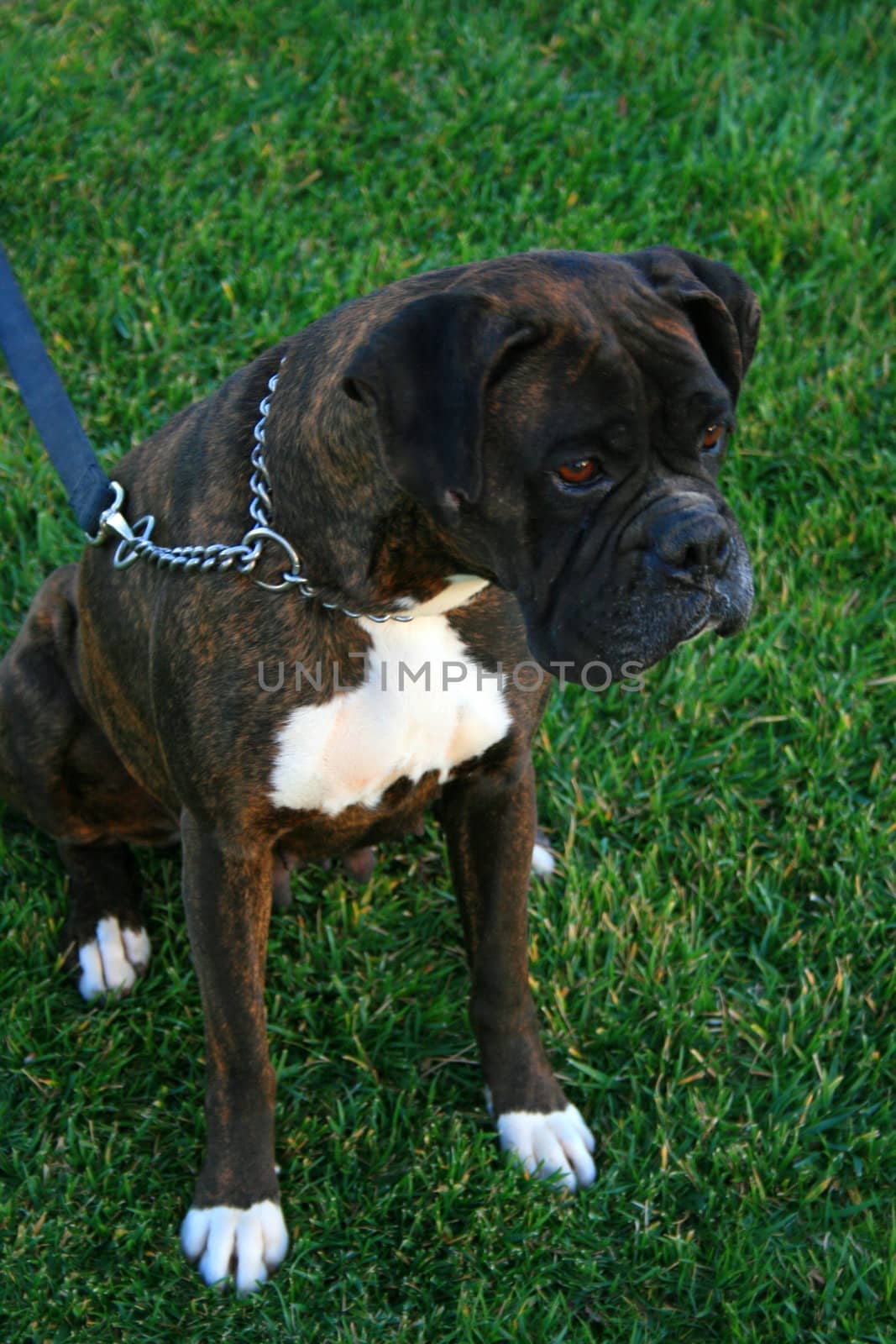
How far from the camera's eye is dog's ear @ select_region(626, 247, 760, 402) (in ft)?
8.13

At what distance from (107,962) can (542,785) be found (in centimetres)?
117

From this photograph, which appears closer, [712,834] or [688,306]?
[688,306]

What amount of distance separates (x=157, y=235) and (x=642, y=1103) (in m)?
3.24

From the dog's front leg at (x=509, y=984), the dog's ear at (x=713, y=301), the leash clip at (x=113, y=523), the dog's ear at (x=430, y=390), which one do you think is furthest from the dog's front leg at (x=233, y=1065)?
the dog's ear at (x=713, y=301)

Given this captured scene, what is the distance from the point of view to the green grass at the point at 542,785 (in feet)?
9.32

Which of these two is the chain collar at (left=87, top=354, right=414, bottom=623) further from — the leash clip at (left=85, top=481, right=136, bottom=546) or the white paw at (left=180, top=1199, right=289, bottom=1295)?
the white paw at (left=180, top=1199, right=289, bottom=1295)

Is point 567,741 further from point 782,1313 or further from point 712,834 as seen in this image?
point 782,1313

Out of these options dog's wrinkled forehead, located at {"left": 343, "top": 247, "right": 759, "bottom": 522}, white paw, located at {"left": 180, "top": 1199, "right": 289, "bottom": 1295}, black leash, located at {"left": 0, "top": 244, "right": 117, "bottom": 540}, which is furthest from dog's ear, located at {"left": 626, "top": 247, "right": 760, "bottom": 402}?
white paw, located at {"left": 180, "top": 1199, "right": 289, "bottom": 1295}

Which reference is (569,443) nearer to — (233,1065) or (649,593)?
(649,593)

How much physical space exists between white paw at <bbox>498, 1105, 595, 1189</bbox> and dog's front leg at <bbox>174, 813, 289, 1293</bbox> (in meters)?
0.50

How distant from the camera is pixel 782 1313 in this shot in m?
2.78

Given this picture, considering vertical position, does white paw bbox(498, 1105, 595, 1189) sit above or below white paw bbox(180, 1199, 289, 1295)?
below

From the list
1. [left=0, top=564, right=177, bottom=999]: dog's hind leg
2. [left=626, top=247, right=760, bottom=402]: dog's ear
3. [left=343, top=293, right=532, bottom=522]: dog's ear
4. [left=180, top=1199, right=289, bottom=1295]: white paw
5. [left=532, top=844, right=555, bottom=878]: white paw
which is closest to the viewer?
[left=343, top=293, right=532, bottom=522]: dog's ear

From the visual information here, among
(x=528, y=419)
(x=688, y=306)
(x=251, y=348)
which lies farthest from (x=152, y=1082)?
(x=251, y=348)
